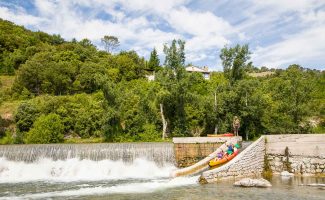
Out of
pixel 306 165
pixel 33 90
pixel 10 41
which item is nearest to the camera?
pixel 306 165

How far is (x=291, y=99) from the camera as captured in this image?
108 feet

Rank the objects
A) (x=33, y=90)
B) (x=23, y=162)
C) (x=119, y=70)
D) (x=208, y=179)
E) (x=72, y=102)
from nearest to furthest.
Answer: (x=208, y=179)
(x=23, y=162)
(x=72, y=102)
(x=33, y=90)
(x=119, y=70)

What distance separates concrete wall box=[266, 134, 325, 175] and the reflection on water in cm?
108

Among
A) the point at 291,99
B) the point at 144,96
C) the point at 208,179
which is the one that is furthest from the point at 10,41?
the point at 208,179

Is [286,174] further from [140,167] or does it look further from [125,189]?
[125,189]

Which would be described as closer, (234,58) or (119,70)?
(234,58)

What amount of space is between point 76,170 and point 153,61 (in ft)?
199

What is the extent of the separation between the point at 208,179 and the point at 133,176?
19.6 ft

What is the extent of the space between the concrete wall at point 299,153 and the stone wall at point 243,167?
714 millimetres

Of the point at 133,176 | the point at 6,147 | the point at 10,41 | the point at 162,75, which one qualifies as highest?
the point at 10,41

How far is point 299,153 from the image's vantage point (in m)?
20.3

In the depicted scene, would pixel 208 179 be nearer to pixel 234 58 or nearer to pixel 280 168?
pixel 280 168

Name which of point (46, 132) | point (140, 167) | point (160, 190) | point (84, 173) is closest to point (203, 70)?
point (46, 132)

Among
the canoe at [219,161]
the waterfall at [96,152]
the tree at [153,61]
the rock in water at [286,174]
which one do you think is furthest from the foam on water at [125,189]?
the tree at [153,61]
